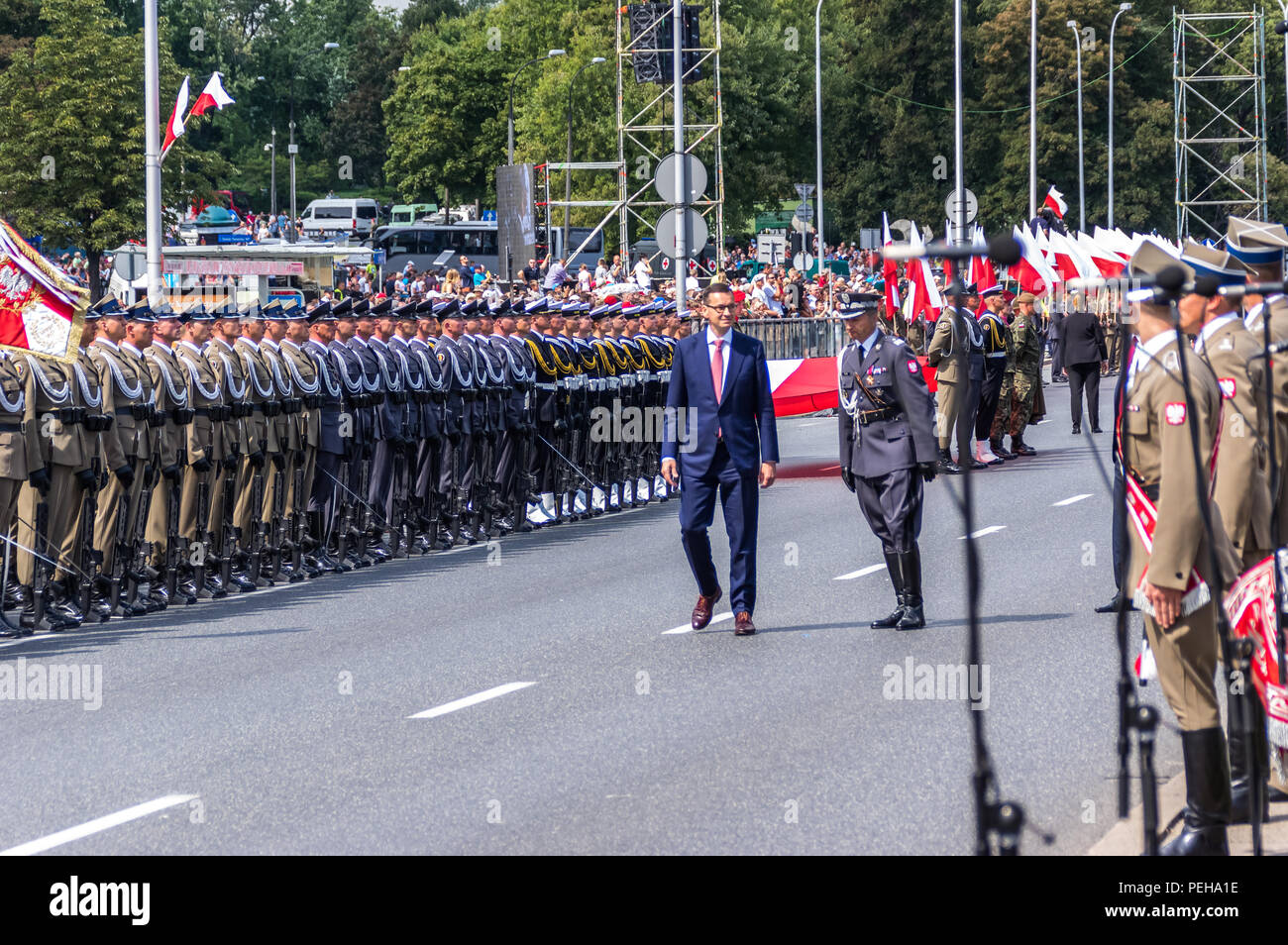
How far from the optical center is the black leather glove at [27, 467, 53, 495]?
42.6 feet

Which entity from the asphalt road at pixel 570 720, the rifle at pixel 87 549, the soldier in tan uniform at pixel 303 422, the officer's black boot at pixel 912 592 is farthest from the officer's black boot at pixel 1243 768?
the soldier in tan uniform at pixel 303 422

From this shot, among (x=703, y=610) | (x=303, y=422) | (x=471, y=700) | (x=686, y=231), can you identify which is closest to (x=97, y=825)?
(x=471, y=700)

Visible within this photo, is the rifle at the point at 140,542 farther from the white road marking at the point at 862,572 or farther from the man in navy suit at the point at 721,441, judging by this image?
the white road marking at the point at 862,572

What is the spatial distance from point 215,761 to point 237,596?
234 inches

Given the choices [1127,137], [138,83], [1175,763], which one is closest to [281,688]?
[1175,763]

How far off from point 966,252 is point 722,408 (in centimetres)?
698

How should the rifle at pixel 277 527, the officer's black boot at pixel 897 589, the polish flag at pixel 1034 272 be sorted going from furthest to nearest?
the polish flag at pixel 1034 272, the rifle at pixel 277 527, the officer's black boot at pixel 897 589

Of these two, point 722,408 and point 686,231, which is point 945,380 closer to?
point 686,231

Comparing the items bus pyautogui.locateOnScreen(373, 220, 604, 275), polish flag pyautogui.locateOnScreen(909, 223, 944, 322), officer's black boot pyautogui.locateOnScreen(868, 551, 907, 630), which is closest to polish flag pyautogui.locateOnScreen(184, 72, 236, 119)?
polish flag pyautogui.locateOnScreen(909, 223, 944, 322)

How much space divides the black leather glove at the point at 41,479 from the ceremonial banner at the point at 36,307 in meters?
0.82

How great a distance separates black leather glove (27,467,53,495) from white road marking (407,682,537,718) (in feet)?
13.4

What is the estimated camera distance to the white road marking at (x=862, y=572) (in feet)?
47.6

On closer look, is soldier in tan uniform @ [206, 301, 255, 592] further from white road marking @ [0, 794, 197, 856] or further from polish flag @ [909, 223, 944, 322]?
polish flag @ [909, 223, 944, 322]

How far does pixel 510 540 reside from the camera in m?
18.1
